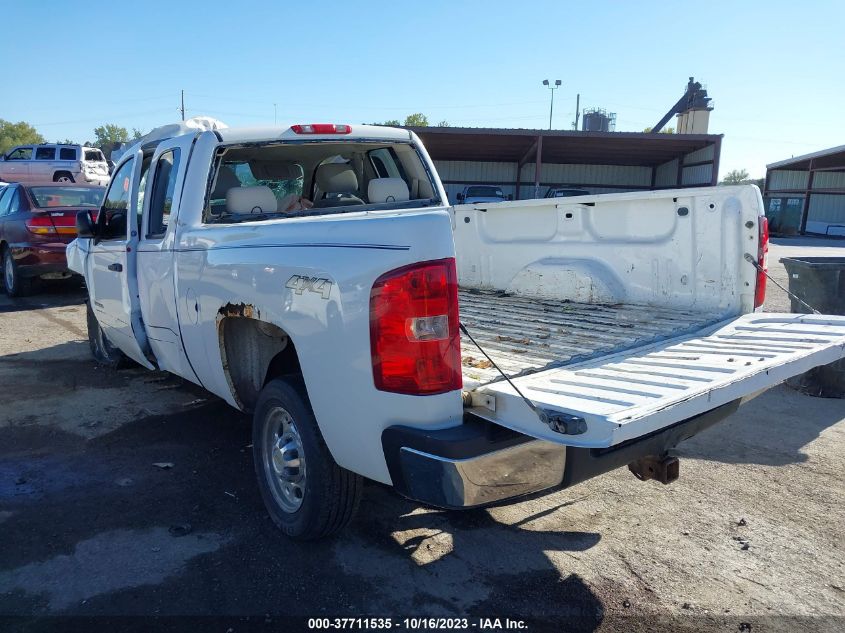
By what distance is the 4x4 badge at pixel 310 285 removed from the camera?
8.43 feet

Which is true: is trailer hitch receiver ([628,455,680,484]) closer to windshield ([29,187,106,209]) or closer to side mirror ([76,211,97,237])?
side mirror ([76,211,97,237])

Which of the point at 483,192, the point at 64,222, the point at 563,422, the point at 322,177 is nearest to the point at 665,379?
the point at 563,422

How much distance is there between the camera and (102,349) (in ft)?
21.2

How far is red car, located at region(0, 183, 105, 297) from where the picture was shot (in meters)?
9.77

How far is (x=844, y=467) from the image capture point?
431 centimetres

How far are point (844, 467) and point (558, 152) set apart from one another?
24.5 m

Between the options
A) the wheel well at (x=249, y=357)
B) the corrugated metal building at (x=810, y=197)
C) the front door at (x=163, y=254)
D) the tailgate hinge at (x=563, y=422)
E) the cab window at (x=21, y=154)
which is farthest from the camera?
the corrugated metal building at (x=810, y=197)

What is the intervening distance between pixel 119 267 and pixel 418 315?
3227mm

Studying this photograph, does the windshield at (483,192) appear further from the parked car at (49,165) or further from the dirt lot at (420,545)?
the dirt lot at (420,545)

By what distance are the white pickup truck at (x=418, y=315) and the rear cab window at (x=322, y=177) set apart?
0.06 ft

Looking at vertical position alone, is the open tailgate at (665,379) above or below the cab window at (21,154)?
below

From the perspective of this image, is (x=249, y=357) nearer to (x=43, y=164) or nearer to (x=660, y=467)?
(x=660, y=467)

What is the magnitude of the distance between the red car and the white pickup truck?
4.84 metres

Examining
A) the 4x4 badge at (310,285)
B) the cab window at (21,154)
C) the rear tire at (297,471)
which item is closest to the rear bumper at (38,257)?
the rear tire at (297,471)
